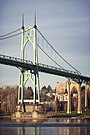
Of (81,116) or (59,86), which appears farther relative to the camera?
(59,86)

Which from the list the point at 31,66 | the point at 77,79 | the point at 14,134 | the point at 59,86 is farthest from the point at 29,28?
the point at 59,86

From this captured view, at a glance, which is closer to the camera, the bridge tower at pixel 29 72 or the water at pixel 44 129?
the water at pixel 44 129

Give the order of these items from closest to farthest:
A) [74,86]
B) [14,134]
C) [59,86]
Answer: [14,134] < [74,86] < [59,86]

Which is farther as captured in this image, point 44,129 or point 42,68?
point 42,68

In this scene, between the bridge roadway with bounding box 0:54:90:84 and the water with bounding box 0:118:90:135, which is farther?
the bridge roadway with bounding box 0:54:90:84

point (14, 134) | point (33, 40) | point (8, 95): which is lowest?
point (14, 134)

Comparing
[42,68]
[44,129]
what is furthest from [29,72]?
[44,129]

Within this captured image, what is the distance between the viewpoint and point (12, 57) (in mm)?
62469

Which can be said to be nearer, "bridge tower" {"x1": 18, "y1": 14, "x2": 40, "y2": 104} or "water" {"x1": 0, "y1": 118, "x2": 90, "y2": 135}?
"water" {"x1": 0, "y1": 118, "x2": 90, "y2": 135}

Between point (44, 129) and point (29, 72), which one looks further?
point (29, 72)

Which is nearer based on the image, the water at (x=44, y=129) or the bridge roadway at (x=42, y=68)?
the water at (x=44, y=129)

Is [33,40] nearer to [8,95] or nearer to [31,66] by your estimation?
[31,66]

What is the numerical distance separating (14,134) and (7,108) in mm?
52019

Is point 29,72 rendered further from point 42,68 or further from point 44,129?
point 44,129
